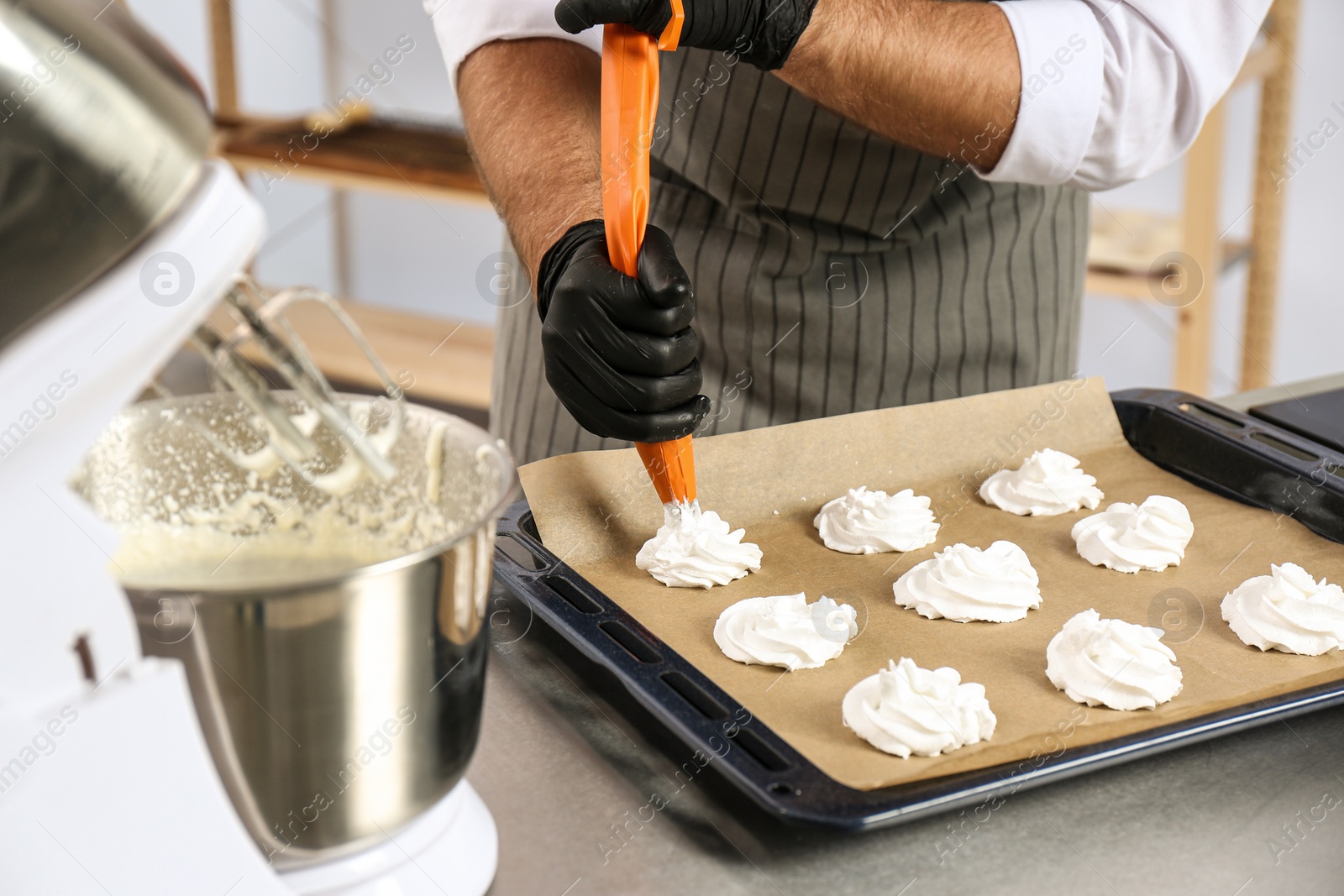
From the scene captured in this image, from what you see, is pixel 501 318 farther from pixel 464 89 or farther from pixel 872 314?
pixel 872 314

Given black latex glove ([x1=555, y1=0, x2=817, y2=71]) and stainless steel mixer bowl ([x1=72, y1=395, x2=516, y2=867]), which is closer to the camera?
stainless steel mixer bowl ([x1=72, y1=395, x2=516, y2=867])

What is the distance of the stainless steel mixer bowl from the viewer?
0.60 meters

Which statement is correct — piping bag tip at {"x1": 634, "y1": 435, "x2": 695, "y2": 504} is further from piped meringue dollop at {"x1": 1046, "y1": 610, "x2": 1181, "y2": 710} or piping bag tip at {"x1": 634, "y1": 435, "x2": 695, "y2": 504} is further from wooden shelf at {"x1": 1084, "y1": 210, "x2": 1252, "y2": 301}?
wooden shelf at {"x1": 1084, "y1": 210, "x2": 1252, "y2": 301}

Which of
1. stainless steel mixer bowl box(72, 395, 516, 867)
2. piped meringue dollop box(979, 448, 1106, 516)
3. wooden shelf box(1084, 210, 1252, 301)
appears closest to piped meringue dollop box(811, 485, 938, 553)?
piped meringue dollop box(979, 448, 1106, 516)

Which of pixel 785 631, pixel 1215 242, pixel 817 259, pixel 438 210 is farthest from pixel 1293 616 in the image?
pixel 438 210

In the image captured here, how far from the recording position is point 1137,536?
1195 mm

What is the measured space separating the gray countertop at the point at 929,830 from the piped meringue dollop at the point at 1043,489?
0.41 meters

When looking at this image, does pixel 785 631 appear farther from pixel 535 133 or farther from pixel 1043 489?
pixel 535 133

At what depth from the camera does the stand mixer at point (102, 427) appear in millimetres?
510

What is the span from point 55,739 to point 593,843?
0.33m

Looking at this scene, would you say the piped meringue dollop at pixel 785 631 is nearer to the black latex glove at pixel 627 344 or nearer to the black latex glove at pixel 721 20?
the black latex glove at pixel 627 344

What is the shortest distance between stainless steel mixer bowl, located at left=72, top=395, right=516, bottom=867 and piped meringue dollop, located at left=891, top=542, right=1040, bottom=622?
0.48 m

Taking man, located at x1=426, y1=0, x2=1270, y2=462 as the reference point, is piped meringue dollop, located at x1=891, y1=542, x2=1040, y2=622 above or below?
below

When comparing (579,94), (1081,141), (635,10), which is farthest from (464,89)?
(1081,141)
